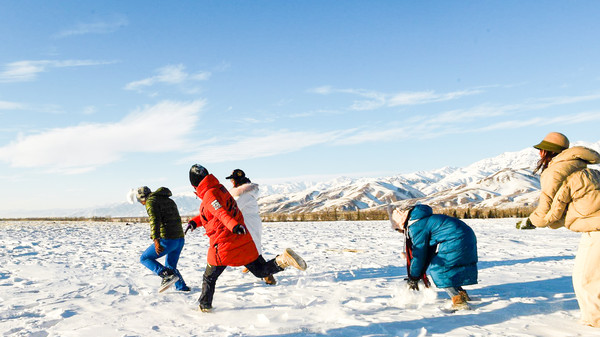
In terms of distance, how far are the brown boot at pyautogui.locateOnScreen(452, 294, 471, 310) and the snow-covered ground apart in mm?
84

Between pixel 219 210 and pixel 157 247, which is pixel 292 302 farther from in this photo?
pixel 157 247

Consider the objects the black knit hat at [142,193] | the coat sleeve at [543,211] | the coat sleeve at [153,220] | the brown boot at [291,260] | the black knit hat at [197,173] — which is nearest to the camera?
the coat sleeve at [543,211]

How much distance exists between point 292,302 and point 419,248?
1753 millimetres

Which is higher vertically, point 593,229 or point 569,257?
point 593,229

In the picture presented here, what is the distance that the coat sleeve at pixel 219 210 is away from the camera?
15.0ft

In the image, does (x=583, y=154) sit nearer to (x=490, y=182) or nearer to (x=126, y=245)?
(x=126, y=245)

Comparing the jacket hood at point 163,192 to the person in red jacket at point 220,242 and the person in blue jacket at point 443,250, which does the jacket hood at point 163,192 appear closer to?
the person in red jacket at point 220,242

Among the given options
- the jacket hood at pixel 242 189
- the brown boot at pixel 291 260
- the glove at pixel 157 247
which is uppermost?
the jacket hood at pixel 242 189

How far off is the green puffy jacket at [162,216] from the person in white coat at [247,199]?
3.07ft

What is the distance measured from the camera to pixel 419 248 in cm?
475

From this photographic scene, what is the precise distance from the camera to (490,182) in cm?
17312

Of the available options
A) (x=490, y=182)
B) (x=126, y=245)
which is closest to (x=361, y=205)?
(x=490, y=182)

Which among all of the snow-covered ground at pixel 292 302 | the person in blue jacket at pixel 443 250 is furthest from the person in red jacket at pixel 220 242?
the person in blue jacket at pixel 443 250

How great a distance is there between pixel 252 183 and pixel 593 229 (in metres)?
4.40
